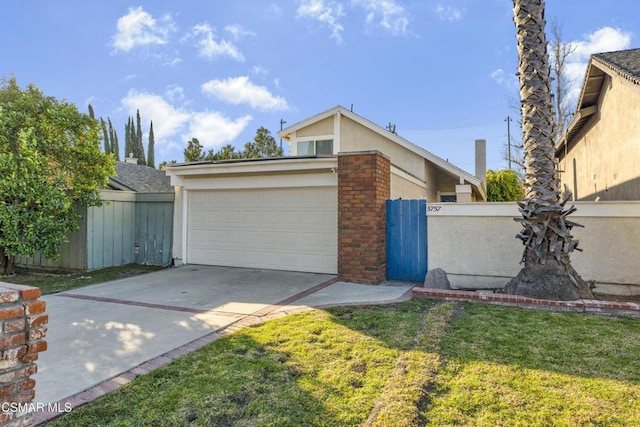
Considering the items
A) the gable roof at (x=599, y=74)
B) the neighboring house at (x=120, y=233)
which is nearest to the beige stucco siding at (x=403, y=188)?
the gable roof at (x=599, y=74)

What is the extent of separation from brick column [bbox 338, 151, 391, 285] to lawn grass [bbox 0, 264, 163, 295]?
5668mm

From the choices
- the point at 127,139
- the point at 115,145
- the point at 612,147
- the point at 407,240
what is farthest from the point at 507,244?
the point at 127,139

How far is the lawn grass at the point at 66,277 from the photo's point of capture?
26.7 ft

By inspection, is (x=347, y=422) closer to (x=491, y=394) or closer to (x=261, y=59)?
(x=491, y=394)

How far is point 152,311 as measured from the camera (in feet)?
19.1

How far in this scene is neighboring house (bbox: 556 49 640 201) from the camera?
873 centimetres

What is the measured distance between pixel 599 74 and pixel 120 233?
1507 cm

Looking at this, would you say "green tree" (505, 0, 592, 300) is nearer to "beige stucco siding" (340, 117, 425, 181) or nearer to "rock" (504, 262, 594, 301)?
"rock" (504, 262, 594, 301)

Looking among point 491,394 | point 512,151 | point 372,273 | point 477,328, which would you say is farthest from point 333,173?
point 512,151

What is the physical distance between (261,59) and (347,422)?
1329 cm

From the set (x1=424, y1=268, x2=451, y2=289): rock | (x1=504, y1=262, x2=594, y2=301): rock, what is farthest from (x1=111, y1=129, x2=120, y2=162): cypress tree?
(x1=504, y1=262, x2=594, y2=301): rock

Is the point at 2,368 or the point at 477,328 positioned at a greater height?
the point at 2,368

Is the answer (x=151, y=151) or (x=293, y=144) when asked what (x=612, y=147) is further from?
(x=151, y=151)

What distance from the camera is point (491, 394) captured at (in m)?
3.03
